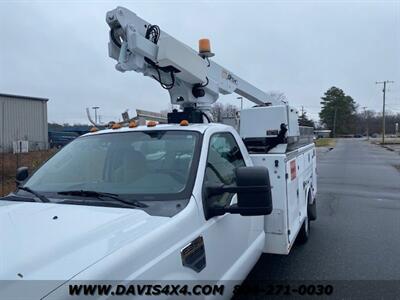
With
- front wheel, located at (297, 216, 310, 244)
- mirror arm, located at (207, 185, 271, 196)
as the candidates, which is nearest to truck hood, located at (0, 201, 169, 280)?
mirror arm, located at (207, 185, 271, 196)

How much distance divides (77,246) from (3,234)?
0.47 meters

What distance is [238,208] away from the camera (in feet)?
8.67

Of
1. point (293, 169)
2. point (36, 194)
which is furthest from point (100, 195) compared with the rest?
point (293, 169)

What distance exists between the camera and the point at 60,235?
2.05m

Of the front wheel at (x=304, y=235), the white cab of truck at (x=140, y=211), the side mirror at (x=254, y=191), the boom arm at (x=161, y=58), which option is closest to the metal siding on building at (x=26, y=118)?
the front wheel at (x=304, y=235)

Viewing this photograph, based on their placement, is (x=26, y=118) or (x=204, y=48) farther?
(x=26, y=118)

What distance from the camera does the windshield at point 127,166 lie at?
2.93 m

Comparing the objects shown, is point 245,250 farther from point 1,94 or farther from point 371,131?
point 371,131

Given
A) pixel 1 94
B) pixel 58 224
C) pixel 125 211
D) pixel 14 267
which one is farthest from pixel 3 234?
pixel 1 94

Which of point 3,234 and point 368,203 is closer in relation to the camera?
point 3,234

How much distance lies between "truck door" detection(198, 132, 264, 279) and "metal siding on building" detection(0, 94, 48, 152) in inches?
1262

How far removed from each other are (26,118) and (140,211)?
37912 mm

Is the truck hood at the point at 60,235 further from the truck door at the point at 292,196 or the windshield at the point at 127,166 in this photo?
the truck door at the point at 292,196

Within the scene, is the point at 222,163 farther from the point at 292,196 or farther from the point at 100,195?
the point at 292,196
